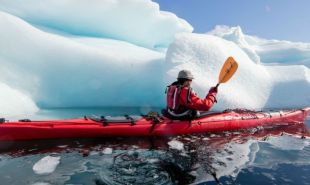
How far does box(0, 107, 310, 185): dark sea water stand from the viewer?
313cm

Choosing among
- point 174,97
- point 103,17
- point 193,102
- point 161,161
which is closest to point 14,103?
point 174,97

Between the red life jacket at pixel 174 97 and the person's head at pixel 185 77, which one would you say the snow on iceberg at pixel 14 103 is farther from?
the person's head at pixel 185 77

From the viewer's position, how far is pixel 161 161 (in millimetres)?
3668

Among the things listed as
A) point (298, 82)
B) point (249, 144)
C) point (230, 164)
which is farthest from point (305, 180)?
point (298, 82)

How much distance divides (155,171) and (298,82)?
9.31 m

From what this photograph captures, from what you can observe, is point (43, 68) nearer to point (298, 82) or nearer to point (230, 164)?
point (230, 164)

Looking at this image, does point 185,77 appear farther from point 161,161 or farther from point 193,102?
point 161,161

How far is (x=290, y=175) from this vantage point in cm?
342

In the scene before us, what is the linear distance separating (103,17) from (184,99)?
8065 mm

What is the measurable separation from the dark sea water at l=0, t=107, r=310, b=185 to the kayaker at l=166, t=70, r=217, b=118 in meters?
0.44

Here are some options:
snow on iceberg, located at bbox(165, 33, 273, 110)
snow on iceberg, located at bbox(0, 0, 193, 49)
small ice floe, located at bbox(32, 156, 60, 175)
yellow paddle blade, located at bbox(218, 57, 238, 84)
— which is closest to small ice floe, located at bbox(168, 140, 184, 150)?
small ice floe, located at bbox(32, 156, 60, 175)

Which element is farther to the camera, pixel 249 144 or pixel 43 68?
pixel 43 68

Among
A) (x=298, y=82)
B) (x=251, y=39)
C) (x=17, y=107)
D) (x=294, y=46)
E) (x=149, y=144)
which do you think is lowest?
(x=149, y=144)

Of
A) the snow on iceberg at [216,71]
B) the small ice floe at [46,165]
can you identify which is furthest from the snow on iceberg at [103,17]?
the small ice floe at [46,165]
